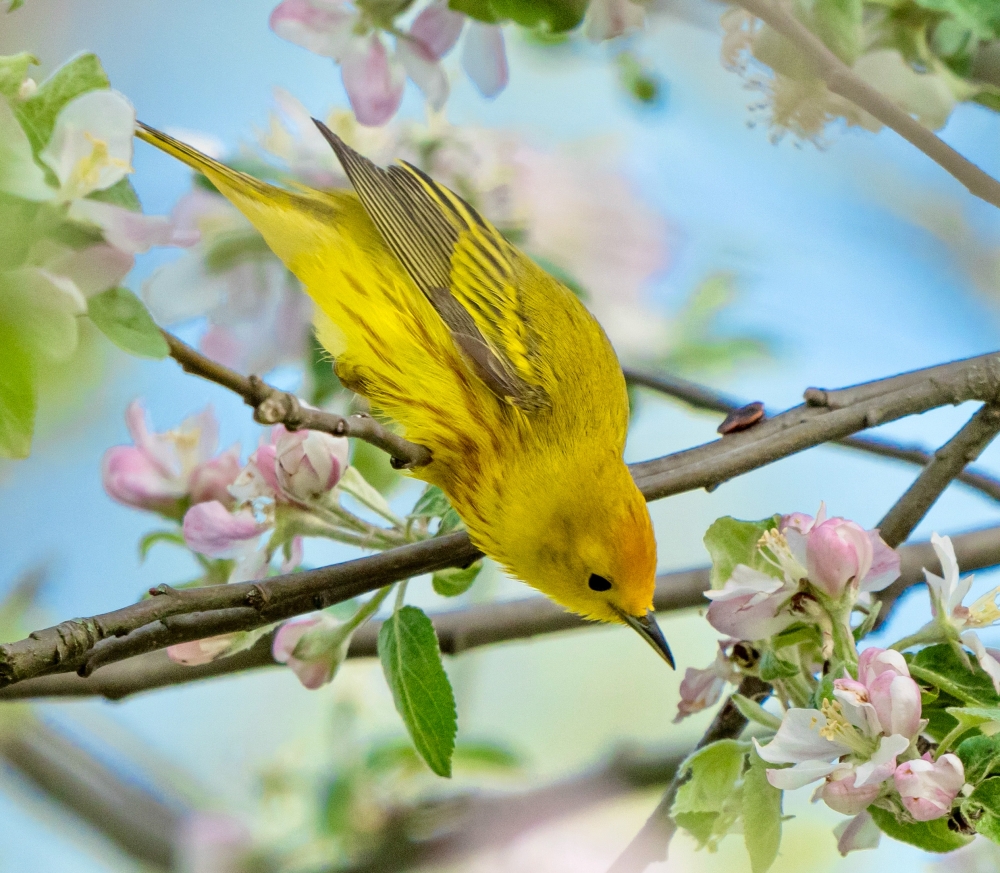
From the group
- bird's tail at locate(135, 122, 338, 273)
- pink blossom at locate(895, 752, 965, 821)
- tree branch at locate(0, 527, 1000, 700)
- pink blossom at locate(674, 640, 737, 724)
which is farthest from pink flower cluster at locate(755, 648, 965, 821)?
bird's tail at locate(135, 122, 338, 273)

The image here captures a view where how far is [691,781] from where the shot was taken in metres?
0.88

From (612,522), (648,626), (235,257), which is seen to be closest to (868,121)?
(612,522)

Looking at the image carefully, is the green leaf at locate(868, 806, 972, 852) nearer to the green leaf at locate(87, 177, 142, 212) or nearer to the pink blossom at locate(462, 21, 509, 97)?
the green leaf at locate(87, 177, 142, 212)

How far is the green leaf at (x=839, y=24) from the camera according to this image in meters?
1.06

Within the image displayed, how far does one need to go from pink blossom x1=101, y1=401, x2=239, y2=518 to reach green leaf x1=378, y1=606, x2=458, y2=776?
1.05ft

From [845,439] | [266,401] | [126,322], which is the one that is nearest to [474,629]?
[845,439]

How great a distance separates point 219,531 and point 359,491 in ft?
0.53

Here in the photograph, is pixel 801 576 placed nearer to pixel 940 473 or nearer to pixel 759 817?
pixel 759 817

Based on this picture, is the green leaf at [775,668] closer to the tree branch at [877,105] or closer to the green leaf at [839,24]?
the tree branch at [877,105]

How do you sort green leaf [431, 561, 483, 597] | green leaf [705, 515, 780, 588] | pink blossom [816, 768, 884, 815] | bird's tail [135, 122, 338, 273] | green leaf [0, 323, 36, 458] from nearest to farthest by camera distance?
green leaf [0, 323, 36, 458]
pink blossom [816, 768, 884, 815]
green leaf [705, 515, 780, 588]
green leaf [431, 561, 483, 597]
bird's tail [135, 122, 338, 273]

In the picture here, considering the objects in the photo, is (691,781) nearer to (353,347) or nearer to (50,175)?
(50,175)

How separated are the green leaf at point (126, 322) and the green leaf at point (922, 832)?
0.64m

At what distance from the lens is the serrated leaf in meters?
1.17

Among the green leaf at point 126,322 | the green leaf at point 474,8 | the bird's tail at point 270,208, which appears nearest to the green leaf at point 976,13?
the green leaf at point 474,8
